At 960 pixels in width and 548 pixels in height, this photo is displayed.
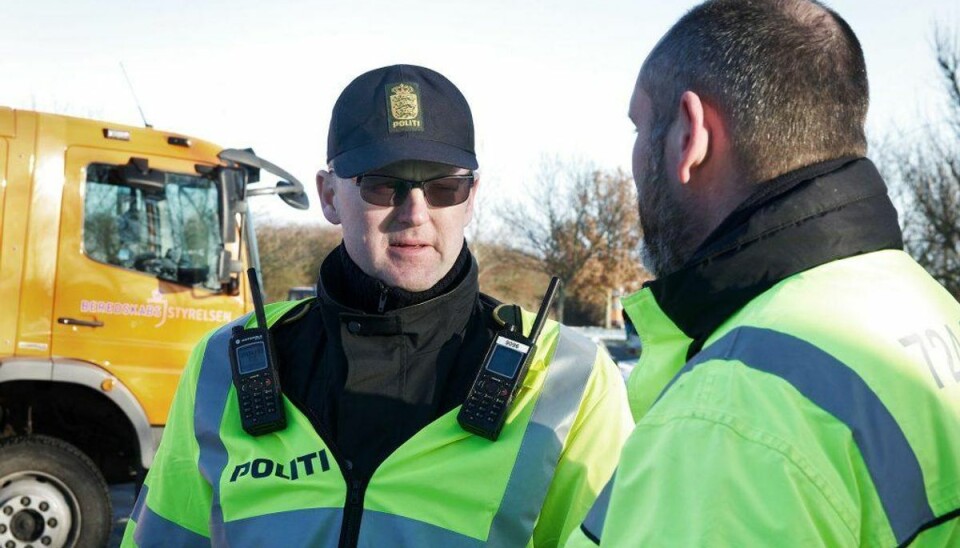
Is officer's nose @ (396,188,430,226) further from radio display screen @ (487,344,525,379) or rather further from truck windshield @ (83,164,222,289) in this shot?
truck windshield @ (83,164,222,289)

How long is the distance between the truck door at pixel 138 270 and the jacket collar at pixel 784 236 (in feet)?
16.5

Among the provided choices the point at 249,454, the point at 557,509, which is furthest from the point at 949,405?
the point at 249,454

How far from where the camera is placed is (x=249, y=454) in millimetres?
1844

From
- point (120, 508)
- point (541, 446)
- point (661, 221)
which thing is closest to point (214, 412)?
point (541, 446)

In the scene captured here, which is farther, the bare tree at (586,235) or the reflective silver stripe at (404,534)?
the bare tree at (586,235)

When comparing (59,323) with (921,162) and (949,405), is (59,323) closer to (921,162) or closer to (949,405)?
(949,405)

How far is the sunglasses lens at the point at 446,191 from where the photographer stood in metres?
2.11

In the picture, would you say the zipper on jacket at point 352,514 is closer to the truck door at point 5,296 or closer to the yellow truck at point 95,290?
the yellow truck at point 95,290

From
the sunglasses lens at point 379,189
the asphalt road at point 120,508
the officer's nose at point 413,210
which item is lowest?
the asphalt road at point 120,508

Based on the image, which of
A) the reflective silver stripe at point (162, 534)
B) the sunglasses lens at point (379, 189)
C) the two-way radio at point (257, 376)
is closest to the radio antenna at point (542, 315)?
the sunglasses lens at point (379, 189)

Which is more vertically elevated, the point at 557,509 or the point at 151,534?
the point at 557,509

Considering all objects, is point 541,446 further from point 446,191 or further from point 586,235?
point 586,235

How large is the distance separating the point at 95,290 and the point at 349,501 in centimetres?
440

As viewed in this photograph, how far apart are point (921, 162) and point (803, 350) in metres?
→ 22.3
